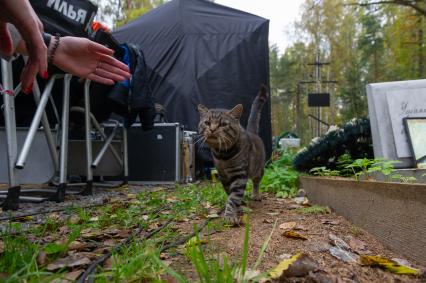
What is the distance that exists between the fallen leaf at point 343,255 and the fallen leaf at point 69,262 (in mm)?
846

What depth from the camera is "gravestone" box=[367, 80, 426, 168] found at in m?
2.63

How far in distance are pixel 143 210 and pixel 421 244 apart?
1574mm

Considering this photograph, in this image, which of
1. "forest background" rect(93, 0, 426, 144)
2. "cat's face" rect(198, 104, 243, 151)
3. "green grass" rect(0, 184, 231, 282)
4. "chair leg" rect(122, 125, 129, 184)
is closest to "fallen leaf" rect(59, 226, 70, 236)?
"green grass" rect(0, 184, 231, 282)

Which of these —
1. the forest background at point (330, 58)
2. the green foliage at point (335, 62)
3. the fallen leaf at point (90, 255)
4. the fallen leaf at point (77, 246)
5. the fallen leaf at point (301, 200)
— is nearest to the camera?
the fallen leaf at point (90, 255)

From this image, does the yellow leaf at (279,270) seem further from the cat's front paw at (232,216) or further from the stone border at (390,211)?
the cat's front paw at (232,216)

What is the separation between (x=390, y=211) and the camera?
147 cm

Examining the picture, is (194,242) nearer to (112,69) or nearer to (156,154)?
(112,69)

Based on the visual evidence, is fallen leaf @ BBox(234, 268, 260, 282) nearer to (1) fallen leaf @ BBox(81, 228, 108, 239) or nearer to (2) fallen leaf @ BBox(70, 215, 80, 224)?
(1) fallen leaf @ BBox(81, 228, 108, 239)

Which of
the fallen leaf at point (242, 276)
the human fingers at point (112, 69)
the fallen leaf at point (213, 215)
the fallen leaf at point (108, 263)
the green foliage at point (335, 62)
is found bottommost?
the fallen leaf at point (213, 215)

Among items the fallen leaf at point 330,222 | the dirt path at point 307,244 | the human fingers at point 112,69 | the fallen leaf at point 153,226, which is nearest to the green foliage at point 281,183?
the dirt path at point 307,244

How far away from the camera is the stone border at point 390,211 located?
4.24ft

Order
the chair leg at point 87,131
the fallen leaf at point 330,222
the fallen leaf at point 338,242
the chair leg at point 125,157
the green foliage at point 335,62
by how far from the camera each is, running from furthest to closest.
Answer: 1. the green foliage at point 335,62
2. the chair leg at point 125,157
3. the chair leg at point 87,131
4. the fallen leaf at point 330,222
5. the fallen leaf at point 338,242

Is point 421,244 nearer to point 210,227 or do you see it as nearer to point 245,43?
point 210,227

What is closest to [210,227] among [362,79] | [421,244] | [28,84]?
[421,244]
